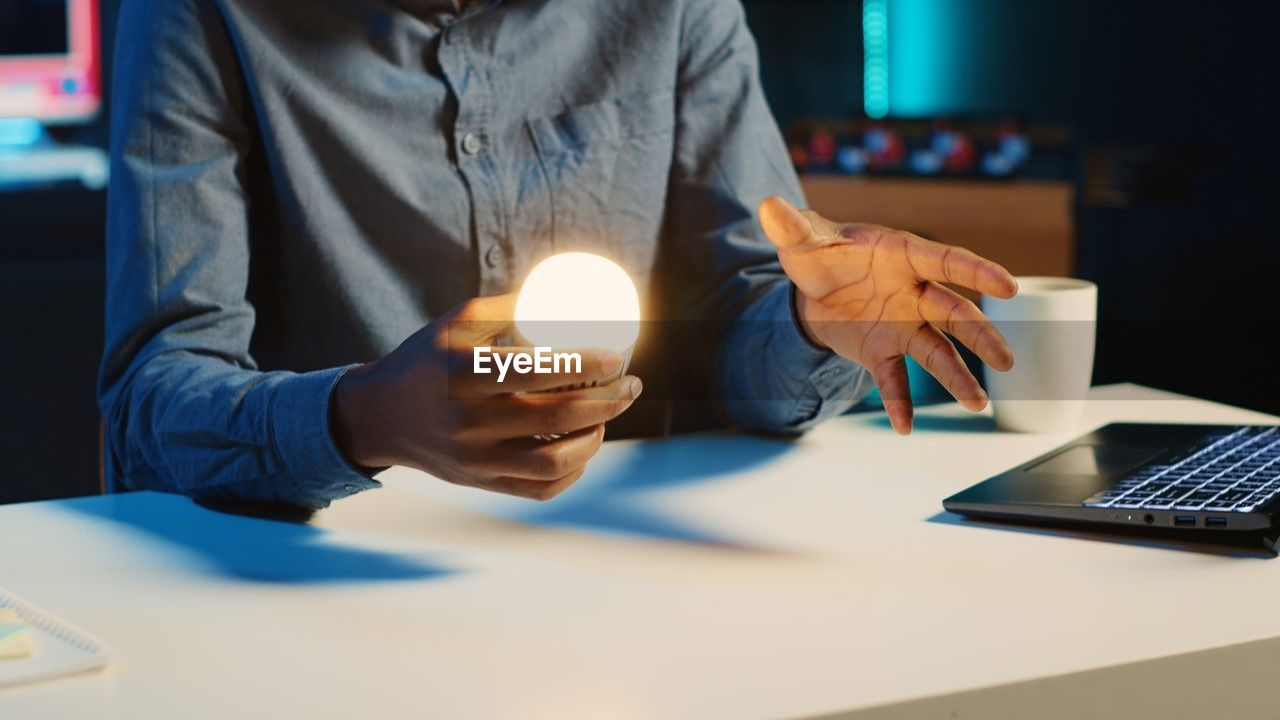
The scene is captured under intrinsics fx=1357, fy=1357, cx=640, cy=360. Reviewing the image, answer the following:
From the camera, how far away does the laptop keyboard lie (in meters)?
0.84

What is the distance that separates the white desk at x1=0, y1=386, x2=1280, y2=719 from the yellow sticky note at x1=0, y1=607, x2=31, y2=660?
0.09ft

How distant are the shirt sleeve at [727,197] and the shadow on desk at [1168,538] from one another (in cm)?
31

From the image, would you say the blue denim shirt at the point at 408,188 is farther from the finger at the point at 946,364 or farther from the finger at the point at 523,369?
the finger at the point at 523,369

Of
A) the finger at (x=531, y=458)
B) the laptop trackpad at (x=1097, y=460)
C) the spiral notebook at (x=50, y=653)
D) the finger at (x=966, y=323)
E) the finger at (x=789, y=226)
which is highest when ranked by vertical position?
the finger at (x=789, y=226)

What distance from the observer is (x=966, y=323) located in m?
0.87

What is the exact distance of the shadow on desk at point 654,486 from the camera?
883 mm

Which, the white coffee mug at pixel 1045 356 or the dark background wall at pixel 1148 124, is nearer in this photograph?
the white coffee mug at pixel 1045 356

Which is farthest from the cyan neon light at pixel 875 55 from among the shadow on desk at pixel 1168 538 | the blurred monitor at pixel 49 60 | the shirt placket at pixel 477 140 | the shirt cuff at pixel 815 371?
the shadow on desk at pixel 1168 538

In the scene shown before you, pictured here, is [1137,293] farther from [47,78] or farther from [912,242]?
[47,78]

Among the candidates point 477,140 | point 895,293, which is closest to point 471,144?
point 477,140

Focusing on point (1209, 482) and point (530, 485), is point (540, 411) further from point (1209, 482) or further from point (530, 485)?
point (1209, 482)

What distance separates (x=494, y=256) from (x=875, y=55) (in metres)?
3.47

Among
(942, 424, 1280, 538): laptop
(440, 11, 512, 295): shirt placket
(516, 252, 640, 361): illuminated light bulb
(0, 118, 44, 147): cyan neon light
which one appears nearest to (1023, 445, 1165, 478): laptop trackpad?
(942, 424, 1280, 538): laptop

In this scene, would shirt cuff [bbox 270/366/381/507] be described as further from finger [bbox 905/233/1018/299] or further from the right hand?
finger [bbox 905/233/1018/299]
